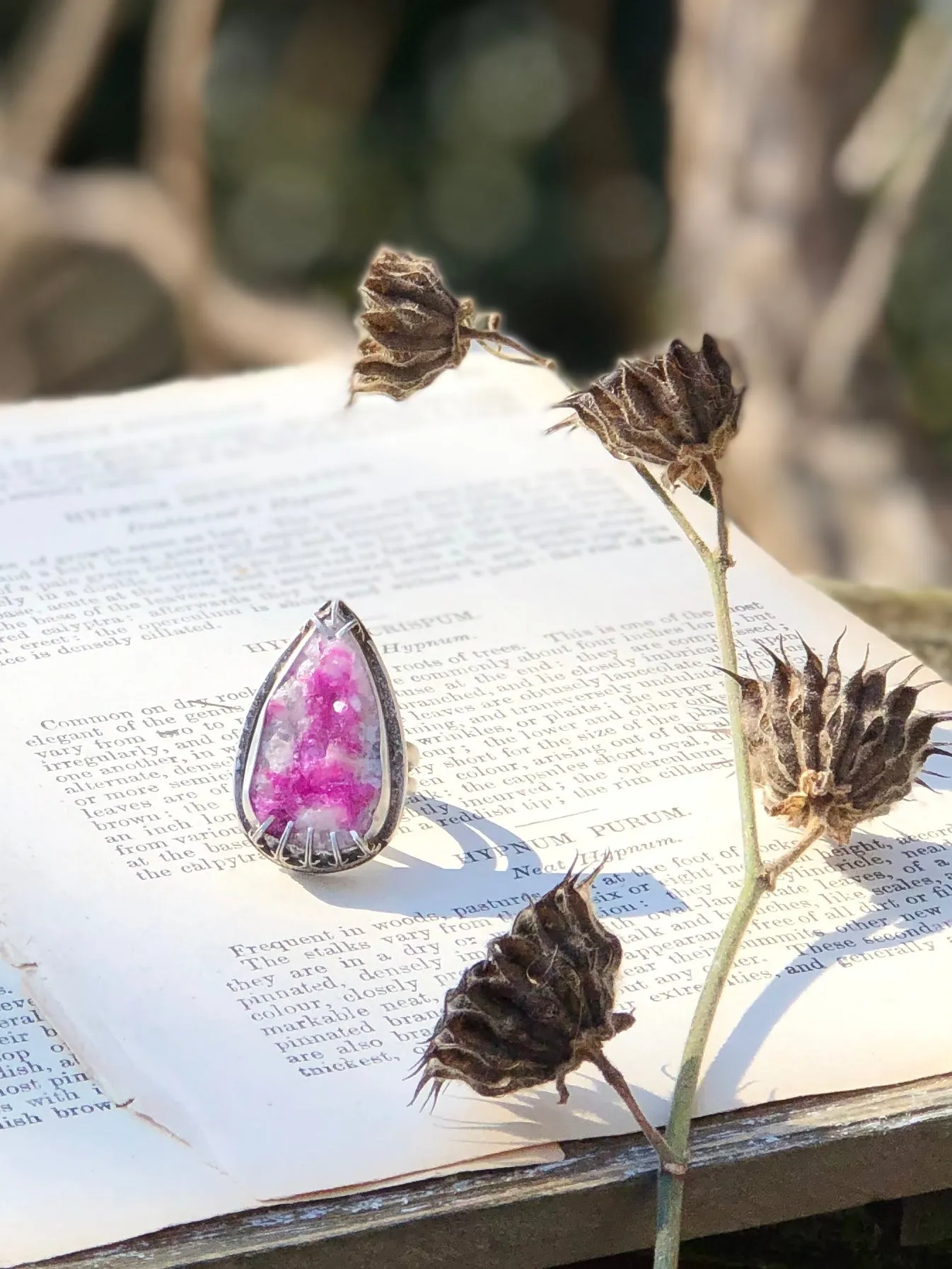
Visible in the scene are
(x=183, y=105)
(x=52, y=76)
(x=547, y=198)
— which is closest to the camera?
(x=183, y=105)

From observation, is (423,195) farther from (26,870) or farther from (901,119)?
(26,870)

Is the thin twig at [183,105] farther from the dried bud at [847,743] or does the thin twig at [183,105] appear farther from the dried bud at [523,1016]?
the dried bud at [523,1016]

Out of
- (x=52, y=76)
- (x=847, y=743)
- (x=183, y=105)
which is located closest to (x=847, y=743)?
(x=847, y=743)

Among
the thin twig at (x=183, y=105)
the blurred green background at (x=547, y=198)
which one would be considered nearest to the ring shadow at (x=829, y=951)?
the blurred green background at (x=547, y=198)

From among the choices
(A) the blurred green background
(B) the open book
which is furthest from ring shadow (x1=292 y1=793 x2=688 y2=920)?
(A) the blurred green background

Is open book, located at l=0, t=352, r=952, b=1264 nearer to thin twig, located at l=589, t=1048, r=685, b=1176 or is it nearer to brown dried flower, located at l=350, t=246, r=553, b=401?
thin twig, located at l=589, t=1048, r=685, b=1176

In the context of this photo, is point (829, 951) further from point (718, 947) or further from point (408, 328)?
point (408, 328)
